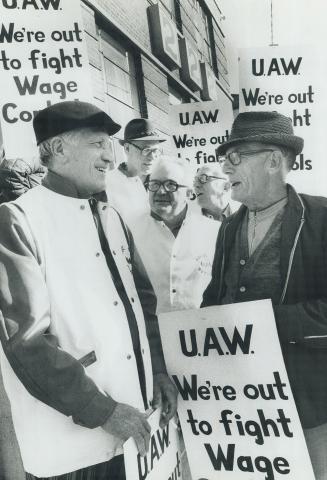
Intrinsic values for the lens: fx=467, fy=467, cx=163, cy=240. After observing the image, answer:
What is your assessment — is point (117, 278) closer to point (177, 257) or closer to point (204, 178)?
point (177, 257)

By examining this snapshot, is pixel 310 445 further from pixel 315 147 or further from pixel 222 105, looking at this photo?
pixel 222 105

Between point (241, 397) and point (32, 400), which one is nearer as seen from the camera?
point (32, 400)

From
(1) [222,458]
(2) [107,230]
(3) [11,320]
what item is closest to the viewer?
(3) [11,320]

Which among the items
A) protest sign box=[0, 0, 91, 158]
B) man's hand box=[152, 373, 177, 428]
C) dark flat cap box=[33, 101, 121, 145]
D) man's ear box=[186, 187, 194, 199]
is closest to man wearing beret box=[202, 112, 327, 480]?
man's ear box=[186, 187, 194, 199]

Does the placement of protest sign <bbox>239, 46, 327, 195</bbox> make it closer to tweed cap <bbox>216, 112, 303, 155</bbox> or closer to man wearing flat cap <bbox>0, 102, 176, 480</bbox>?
tweed cap <bbox>216, 112, 303, 155</bbox>

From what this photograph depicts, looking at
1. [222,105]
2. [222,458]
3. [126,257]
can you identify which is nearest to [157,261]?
[126,257]

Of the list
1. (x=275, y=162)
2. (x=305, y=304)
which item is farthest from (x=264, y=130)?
(x=305, y=304)

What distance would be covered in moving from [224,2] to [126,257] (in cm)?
94

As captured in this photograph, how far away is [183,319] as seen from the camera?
1.66m

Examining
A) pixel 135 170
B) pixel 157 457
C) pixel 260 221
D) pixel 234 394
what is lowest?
pixel 157 457

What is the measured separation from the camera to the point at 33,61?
5.01ft

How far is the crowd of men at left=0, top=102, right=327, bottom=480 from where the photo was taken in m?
1.43

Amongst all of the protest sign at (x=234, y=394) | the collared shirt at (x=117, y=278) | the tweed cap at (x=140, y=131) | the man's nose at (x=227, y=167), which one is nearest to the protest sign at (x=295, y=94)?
the man's nose at (x=227, y=167)

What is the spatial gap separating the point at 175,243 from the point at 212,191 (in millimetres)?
233
